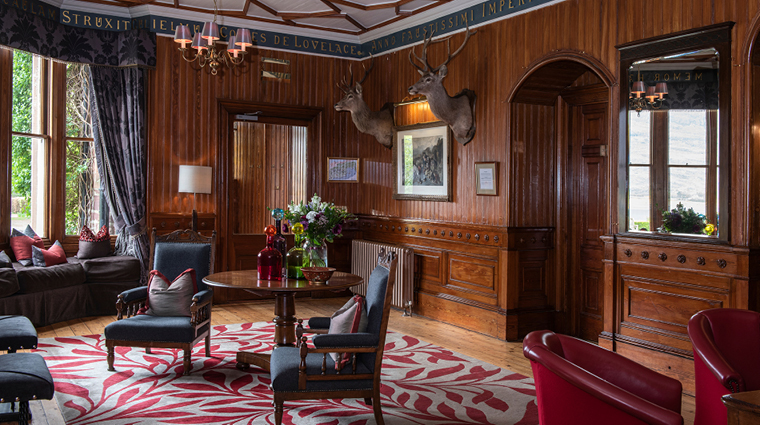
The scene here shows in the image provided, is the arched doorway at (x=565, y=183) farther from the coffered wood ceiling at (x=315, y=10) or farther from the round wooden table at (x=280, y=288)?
the round wooden table at (x=280, y=288)

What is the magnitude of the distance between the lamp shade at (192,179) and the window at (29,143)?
1.61 metres

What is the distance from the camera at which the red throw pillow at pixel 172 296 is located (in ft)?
16.6

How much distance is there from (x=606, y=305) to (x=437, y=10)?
3.89m

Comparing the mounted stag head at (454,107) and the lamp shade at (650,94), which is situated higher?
the mounted stag head at (454,107)

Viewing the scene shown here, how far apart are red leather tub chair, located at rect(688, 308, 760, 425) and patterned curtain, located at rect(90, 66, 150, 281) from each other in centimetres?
639

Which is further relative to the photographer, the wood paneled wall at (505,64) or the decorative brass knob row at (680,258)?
the wood paneled wall at (505,64)

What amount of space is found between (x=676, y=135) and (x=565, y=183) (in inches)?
77.1

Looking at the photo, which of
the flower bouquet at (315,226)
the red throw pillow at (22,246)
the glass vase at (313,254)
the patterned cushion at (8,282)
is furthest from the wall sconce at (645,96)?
the red throw pillow at (22,246)

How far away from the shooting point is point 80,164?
25.2ft

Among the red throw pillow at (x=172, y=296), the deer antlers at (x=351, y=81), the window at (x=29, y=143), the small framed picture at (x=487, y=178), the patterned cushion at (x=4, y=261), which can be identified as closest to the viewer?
the red throw pillow at (x=172, y=296)

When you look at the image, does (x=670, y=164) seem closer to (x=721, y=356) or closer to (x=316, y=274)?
(x=721, y=356)

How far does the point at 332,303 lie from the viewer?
8336 mm

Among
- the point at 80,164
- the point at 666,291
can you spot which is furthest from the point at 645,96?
the point at 80,164

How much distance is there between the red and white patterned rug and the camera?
404 centimetres
